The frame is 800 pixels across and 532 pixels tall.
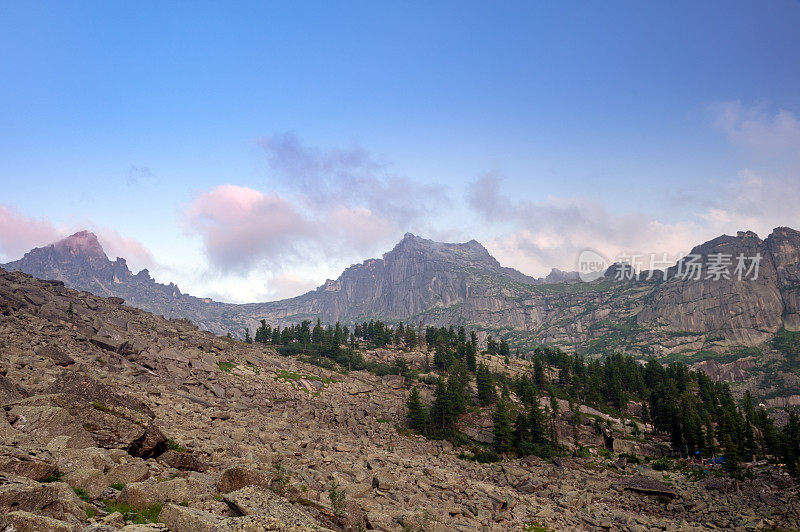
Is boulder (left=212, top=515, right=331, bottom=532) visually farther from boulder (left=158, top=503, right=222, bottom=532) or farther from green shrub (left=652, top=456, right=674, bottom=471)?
green shrub (left=652, top=456, right=674, bottom=471)

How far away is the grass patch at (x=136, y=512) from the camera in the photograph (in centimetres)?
1544

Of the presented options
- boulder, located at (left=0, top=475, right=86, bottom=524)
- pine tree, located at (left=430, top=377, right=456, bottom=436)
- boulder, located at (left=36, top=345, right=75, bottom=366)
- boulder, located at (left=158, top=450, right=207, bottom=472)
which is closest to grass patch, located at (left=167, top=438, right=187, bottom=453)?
boulder, located at (left=158, top=450, right=207, bottom=472)

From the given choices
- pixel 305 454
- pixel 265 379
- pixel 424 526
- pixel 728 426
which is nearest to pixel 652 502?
pixel 728 426

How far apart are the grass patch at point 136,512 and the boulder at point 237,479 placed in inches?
163

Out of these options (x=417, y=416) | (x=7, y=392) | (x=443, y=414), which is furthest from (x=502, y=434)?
(x=7, y=392)

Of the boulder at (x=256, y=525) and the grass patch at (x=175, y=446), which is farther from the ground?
the boulder at (x=256, y=525)

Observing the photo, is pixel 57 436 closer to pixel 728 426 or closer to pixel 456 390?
pixel 456 390

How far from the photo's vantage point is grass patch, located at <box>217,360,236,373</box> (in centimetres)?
8862

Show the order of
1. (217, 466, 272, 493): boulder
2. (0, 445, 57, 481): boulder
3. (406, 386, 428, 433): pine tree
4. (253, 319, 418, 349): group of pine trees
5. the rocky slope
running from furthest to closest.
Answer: (253, 319, 418, 349): group of pine trees
(406, 386, 428, 433): pine tree
(217, 466, 272, 493): boulder
the rocky slope
(0, 445, 57, 481): boulder

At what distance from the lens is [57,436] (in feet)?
69.5

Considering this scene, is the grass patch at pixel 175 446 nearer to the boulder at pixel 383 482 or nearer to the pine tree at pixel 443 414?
the boulder at pixel 383 482

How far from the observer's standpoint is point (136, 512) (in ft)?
52.8

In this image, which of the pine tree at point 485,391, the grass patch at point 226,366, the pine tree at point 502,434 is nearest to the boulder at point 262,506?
the pine tree at point 502,434

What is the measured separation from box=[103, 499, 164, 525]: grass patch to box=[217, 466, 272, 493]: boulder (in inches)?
163
